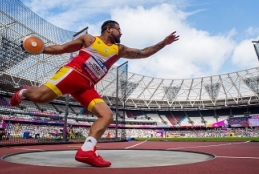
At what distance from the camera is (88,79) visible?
3.67 metres

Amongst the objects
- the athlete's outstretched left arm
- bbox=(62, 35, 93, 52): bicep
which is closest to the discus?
bbox=(62, 35, 93, 52): bicep

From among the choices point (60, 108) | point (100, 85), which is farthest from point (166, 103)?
point (60, 108)

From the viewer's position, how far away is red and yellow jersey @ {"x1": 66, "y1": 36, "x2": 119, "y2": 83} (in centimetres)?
361

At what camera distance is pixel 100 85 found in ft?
177

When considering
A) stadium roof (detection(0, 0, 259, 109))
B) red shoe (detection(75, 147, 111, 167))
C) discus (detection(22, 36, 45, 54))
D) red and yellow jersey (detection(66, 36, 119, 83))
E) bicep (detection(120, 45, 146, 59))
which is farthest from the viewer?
stadium roof (detection(0, 0, 259, 109))

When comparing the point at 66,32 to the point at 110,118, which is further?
the point at 66,32

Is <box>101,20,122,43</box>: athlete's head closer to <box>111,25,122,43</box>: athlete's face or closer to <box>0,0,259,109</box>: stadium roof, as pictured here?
<box>111,25,122,43</box>: athlete's face

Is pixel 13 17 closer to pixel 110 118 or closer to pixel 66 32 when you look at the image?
pixel 66 32

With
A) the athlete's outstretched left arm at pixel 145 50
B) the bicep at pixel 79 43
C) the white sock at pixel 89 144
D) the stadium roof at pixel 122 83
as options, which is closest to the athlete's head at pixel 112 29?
the athlete's outstretched left arm at pixel 145 50

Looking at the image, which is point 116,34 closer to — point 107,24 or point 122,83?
point 107,24

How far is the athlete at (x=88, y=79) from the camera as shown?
344cm

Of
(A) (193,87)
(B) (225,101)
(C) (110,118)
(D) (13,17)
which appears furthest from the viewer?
(A) (193,87)

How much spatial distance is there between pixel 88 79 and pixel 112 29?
0.94 meters

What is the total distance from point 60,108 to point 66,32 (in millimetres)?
16436
